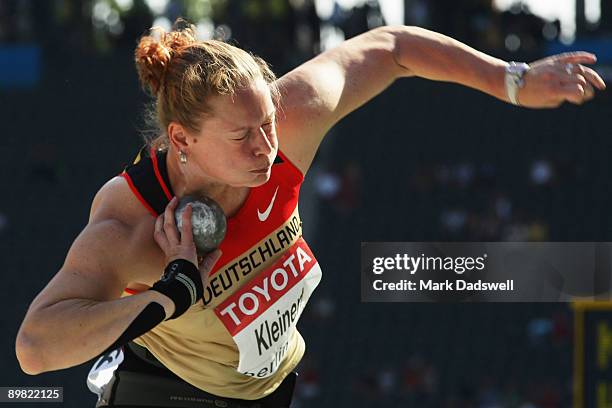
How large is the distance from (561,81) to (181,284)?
959 mm

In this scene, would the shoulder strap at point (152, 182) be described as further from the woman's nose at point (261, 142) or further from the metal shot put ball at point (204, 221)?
the woman's nose at point (261, 142)

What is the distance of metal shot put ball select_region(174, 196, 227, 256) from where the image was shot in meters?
2.28

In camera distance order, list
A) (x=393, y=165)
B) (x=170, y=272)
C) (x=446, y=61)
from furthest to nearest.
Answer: (x=393, y=165), (x=446, y=61), (x=170, y=272)

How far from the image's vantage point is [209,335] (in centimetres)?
254

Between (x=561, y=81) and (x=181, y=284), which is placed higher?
Answer: (x=561, y=81)

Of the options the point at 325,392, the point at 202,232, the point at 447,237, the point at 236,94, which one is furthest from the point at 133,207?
the point at 447,237

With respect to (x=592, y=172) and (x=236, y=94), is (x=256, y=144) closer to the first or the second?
(x=236, y=94)

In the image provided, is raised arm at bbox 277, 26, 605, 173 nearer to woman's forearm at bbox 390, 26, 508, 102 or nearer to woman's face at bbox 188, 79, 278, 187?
woman's forearm at bbox 390, 26, 508, 102

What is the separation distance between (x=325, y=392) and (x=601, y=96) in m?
3.35
